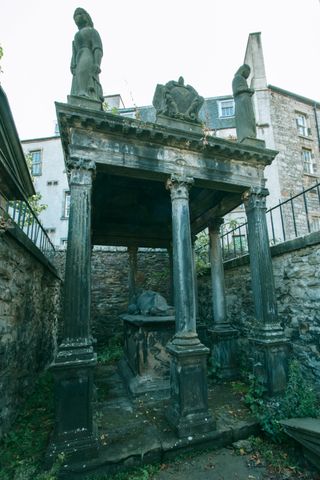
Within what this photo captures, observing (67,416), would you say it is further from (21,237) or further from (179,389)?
(21,237)

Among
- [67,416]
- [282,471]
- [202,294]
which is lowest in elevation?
[282,471]

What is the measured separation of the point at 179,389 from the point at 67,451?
161 centimetres

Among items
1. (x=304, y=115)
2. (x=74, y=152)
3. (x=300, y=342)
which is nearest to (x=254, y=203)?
(x=300, y=342)

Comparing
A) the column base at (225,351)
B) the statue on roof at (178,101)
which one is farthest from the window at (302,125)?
the column base at (225,351)

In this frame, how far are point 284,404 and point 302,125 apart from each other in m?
16.5

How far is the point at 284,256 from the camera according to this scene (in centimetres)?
519

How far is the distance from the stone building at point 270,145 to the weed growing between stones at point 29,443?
1054 centimetres

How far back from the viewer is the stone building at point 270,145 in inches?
561

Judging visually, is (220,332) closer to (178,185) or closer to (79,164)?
(178,185)

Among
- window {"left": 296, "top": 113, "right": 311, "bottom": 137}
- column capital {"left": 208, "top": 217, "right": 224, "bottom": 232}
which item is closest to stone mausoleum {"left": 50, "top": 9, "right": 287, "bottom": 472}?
column capital {"left": 208, "top": 217, "right": 224, "bottom": 232}

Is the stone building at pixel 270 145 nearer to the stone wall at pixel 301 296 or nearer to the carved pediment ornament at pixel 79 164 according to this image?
the stone wall at pixel 301 296

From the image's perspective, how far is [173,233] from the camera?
462 cm

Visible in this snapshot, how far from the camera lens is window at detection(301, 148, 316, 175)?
49.2 feet

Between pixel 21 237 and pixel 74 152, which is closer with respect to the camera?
pixel 21 237
